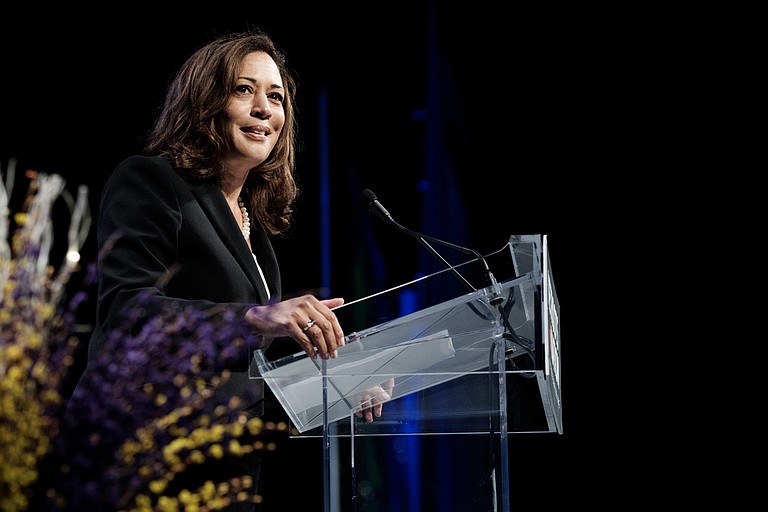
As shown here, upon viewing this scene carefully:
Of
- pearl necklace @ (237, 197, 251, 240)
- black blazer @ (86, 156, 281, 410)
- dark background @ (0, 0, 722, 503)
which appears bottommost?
black blazer @ (86, 156, 281, 410)

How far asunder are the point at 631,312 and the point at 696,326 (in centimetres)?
23

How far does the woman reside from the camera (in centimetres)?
167

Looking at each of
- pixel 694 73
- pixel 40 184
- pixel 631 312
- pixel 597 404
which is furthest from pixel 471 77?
pixel 40 184

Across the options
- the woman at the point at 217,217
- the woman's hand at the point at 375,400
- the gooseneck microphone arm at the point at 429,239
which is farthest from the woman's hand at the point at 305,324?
the gooseneck microphone arm at the point at 429,239

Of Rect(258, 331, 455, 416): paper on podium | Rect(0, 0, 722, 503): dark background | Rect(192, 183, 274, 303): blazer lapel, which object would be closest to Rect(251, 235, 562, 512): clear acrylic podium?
Rect(258, 331, 455, 416): paper on podium

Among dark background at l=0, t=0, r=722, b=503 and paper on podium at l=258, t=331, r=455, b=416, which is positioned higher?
dark background at l=0, t=0, r=722, b=503

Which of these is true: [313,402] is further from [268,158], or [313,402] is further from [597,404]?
[597,404]

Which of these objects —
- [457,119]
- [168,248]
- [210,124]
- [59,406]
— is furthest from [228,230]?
[457,119]

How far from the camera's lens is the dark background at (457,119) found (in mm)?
3609

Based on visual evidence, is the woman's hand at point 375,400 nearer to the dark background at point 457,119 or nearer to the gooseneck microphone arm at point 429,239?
the gooseneck microphone arm at point 429,239

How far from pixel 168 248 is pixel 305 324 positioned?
415mm

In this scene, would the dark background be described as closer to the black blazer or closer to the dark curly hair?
the dark curly hair

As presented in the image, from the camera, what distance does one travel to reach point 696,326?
3584 mm

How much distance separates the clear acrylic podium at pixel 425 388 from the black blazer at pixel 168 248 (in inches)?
7.3
